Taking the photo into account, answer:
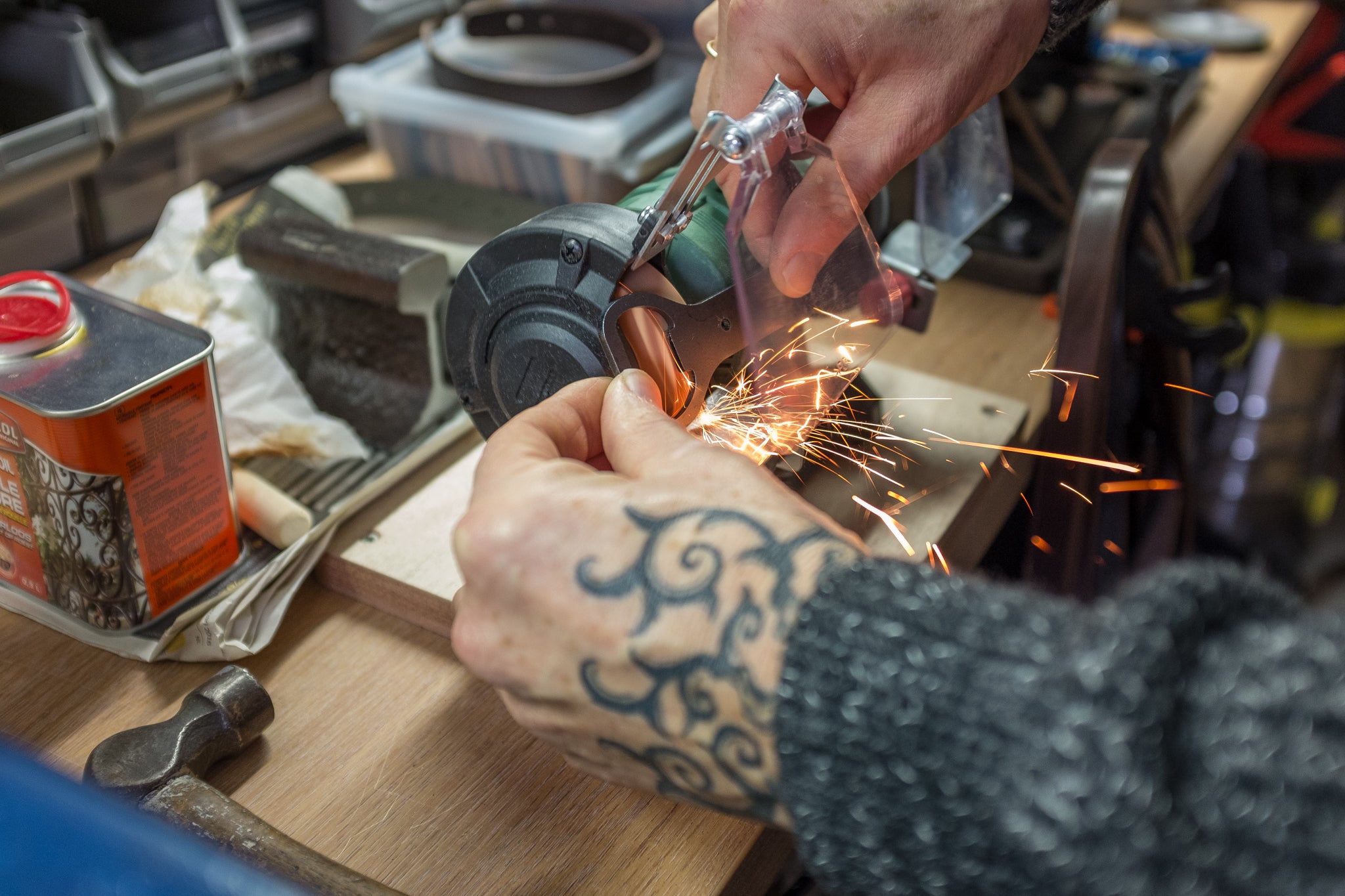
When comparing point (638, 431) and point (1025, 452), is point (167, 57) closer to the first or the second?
point (638, 431)

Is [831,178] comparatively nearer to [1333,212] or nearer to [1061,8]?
[1061,8]

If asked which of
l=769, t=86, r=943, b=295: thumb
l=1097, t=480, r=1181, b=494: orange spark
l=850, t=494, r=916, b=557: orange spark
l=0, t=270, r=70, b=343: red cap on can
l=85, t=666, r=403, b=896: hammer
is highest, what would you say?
l=769, t=86, r=943, b=295: thumb

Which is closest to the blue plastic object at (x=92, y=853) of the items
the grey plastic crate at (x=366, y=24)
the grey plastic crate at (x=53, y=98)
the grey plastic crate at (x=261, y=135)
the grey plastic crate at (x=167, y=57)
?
the grey plastic crate at (x=53, y=98)

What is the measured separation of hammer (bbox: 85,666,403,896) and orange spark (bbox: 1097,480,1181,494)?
2.80 feet

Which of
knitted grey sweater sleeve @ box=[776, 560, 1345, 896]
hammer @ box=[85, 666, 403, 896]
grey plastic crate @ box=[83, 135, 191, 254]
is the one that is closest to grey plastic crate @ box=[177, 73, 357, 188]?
grey plastic crate @ box=[83, 135, 191, 254]

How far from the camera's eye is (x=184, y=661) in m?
0.79

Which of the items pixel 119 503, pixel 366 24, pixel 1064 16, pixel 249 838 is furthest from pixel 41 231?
pixel 1064 16

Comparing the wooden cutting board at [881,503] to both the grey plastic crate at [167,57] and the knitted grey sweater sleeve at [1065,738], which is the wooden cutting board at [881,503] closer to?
the knitted grey sweater sleeve at [1065,738]

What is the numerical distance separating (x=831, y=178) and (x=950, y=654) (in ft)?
1.39

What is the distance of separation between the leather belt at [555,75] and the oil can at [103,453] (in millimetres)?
705

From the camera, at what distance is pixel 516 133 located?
1.36 meters

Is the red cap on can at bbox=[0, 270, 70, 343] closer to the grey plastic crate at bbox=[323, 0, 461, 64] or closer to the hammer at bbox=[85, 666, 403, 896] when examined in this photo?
the hammer at bbox=[85, 666, 403, 896]

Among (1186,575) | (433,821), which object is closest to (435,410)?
(433,821)

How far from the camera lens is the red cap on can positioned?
2.34 feet
